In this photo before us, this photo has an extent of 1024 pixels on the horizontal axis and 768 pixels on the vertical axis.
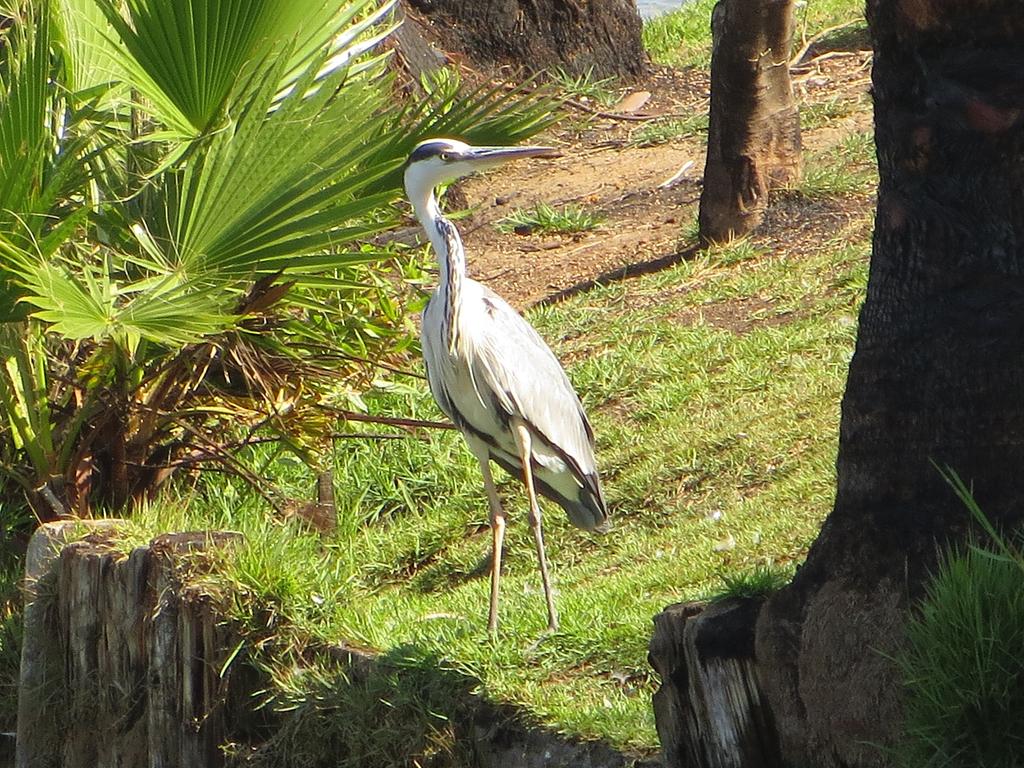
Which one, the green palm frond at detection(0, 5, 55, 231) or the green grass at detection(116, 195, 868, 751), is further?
the green palm frond at detection(0, 5, 55, 231)

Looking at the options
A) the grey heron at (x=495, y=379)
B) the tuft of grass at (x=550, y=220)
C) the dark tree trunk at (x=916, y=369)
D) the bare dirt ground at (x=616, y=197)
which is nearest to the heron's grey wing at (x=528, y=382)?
the grey heron at (x=495, y=379)

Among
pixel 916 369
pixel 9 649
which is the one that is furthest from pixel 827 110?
pixel 916 369

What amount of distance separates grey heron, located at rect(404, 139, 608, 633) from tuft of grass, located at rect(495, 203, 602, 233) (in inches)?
152

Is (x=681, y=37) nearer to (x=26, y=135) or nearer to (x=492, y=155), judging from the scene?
(x=492, y=155)

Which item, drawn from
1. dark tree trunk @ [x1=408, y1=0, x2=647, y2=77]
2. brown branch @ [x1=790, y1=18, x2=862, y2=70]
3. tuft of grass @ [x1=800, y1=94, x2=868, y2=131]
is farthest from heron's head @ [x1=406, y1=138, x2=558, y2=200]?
dark tree trunk @ [x1=408, y1=0, x2=647, y2=77]

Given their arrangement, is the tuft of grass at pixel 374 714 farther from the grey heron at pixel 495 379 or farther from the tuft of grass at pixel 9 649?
the tuft of grass at pixel 9 649

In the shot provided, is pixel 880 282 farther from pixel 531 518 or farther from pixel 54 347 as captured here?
pixel 54 347

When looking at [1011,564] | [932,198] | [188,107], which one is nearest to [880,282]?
[932,198]

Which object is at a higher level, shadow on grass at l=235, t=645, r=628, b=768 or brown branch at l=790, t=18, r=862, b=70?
brown branch at l=790, t=18, r=862, b=70

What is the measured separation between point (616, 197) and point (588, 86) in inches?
88.0

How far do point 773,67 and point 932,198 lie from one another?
5410 mm

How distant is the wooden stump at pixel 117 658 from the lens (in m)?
5.12

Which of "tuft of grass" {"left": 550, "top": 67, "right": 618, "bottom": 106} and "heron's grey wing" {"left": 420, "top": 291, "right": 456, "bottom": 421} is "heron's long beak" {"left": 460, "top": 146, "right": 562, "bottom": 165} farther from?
"tuft of grass" {"left": 550, "top": 67, "right": 618, "bottom": 106}

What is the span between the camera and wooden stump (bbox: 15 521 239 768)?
16.8 feet
